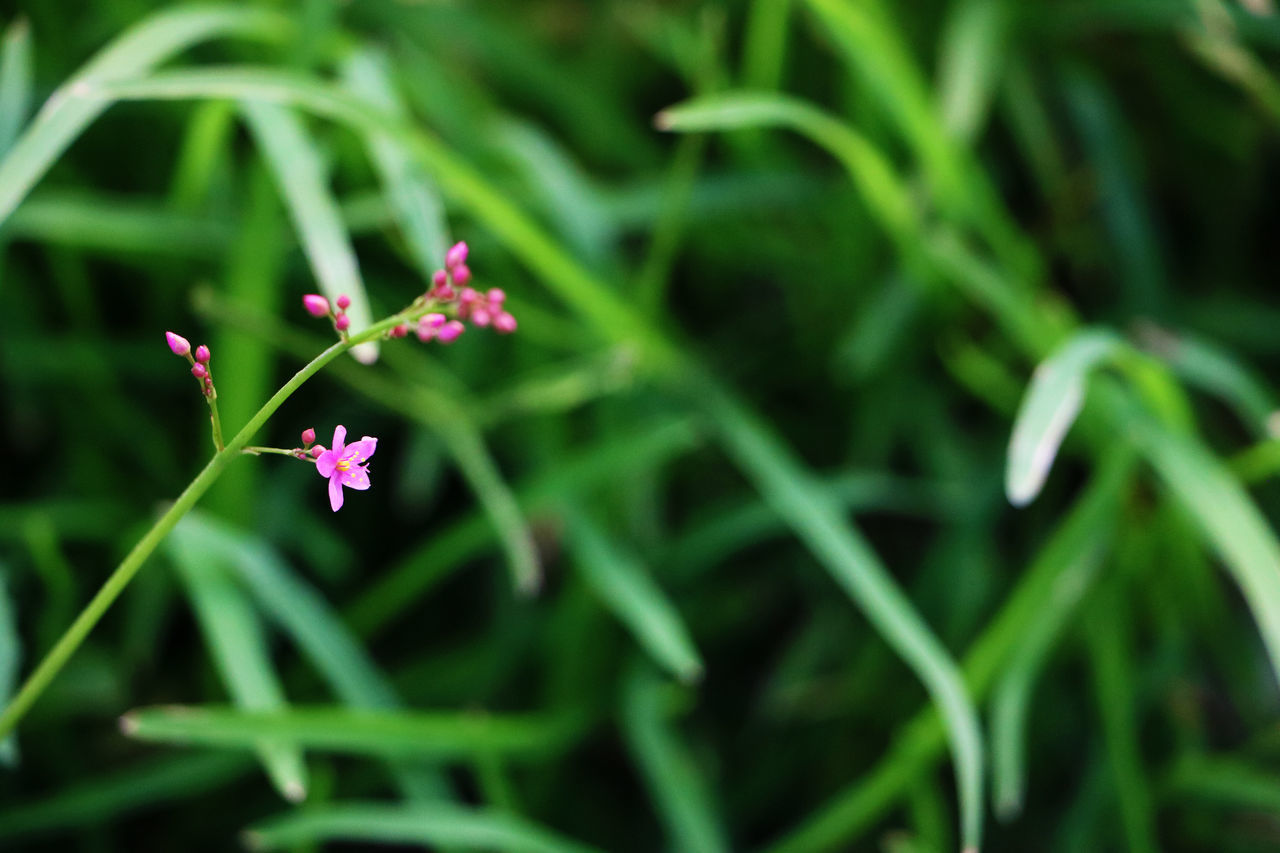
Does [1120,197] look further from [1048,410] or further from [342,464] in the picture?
[342,464]

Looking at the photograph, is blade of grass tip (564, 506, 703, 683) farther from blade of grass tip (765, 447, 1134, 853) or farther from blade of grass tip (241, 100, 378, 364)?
blade of grass tip (241, 100, 378, 364)

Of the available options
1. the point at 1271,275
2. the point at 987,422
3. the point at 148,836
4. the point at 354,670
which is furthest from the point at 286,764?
the point at 1271,275

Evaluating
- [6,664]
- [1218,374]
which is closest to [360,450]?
[6,664]

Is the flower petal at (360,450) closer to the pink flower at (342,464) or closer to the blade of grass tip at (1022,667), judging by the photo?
the pink flower at (342,464)

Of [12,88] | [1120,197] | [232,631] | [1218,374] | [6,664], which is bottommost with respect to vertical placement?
[6,664]

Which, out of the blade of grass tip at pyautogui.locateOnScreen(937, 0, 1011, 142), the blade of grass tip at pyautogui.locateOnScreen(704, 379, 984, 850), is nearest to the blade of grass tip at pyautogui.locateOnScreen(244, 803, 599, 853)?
the blade of grass tip at pyautogui.locateOnScreen(704, 379, 984, 850)

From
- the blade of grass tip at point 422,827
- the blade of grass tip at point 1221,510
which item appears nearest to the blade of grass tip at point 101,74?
the blade of grass tip at point 422,827

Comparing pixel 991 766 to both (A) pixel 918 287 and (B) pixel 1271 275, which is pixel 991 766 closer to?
(A) pixel 918 287
